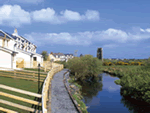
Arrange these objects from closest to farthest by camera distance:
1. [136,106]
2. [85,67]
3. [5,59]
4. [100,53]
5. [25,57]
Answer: [136,106], [5,59], [85,67], [25,57], [100,53]

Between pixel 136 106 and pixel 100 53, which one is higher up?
pixel 100 53

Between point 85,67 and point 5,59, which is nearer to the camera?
point 5,59

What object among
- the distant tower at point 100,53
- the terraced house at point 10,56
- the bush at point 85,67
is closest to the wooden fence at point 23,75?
the terraced house at point 10,56

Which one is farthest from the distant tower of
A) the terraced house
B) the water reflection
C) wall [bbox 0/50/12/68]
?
the water reflection

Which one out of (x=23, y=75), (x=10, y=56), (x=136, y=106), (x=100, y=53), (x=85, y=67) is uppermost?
(x=100, y=53)

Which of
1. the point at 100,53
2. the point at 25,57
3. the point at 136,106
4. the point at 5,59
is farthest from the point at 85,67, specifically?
the point at 100,53

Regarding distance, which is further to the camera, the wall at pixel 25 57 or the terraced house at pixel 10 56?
the wall at pixel 25 57

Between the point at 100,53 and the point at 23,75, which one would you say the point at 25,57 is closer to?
the point at 23,75

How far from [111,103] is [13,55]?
17.4 m

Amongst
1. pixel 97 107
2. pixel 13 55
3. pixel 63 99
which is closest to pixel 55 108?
pixel 63 99

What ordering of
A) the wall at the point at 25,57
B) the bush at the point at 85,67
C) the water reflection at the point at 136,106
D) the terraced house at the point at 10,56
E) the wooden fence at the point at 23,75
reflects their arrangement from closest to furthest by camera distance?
the water reflection at the point at 136,106 < the wooden fence at the point at 23,75 < the terraced house at the point at 10,56 < the bush at the point at 85,67 < the wall at the point at 25,57

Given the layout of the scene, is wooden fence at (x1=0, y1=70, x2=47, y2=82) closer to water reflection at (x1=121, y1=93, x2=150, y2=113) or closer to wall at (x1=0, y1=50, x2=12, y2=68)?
wall at (x1=0, y1=50, x2=12, y2=68)

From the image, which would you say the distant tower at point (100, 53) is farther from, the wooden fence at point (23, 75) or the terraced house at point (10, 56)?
the wooden fence at point (23, 75)

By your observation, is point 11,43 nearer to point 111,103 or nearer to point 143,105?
point 111,103
